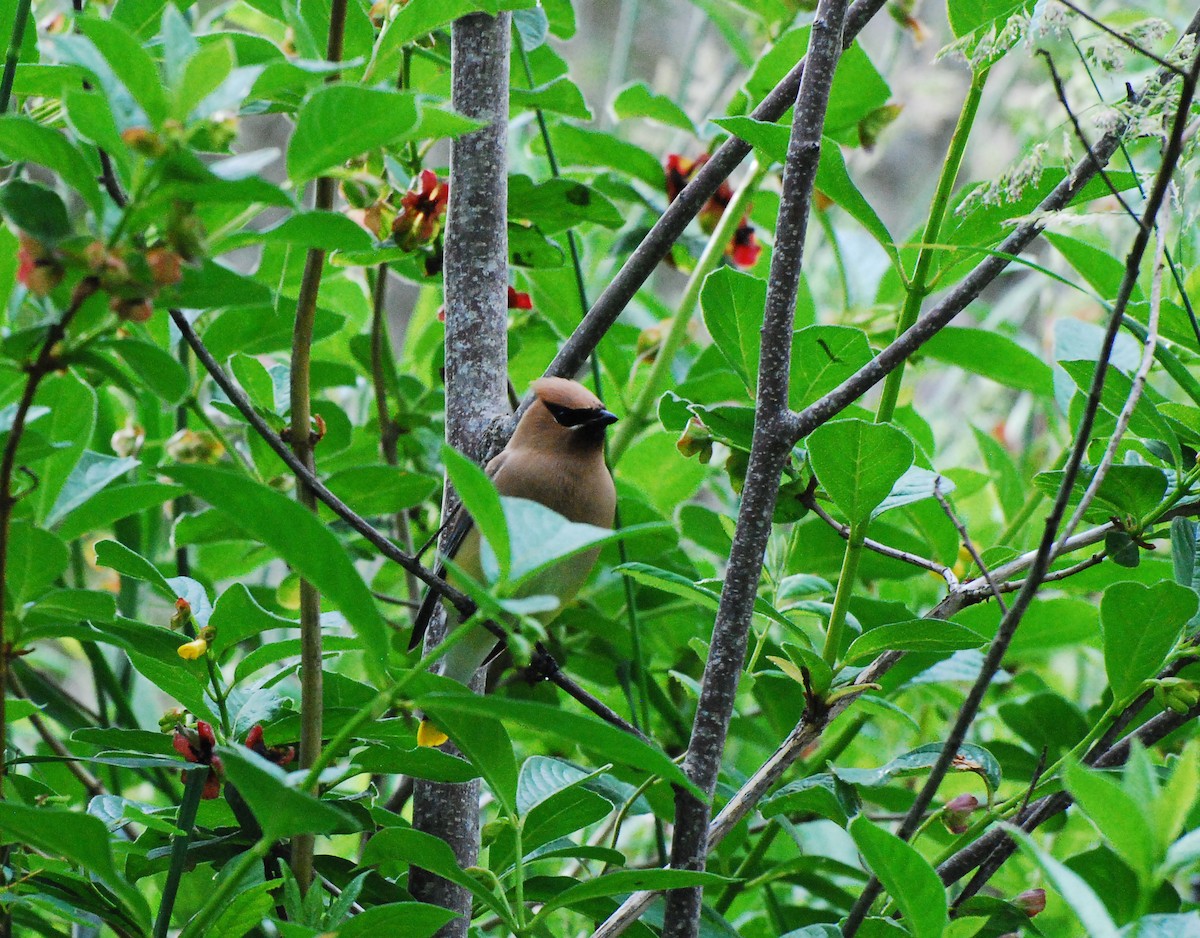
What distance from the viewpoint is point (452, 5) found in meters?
0.89

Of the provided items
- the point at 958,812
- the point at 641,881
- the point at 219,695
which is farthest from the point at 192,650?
the point at 958,812

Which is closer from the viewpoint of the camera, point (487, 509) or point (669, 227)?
point (487, 509)

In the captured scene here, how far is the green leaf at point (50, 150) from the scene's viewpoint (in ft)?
2.17

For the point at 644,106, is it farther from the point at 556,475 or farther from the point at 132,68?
the point at 132,68

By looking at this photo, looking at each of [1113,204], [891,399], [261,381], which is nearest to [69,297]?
[261,381]

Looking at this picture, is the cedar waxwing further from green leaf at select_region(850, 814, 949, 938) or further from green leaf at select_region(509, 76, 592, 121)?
green leaf at select_region(850, 814, 949, 938)

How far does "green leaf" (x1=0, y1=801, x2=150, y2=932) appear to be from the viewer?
0.70 m

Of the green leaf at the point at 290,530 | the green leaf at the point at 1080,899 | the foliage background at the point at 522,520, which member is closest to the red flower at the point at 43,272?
the foliage background at the point at 522,520

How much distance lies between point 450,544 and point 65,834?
2.73 ft

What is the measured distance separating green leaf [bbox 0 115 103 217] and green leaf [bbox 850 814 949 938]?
569 mm

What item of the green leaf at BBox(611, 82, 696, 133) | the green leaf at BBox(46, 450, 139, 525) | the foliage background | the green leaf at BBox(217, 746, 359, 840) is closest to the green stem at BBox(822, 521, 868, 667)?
the foliage background

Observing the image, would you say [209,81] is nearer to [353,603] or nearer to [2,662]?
[353,603]

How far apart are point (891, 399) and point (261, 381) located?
1.97 feet

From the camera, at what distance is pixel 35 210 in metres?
0.66
